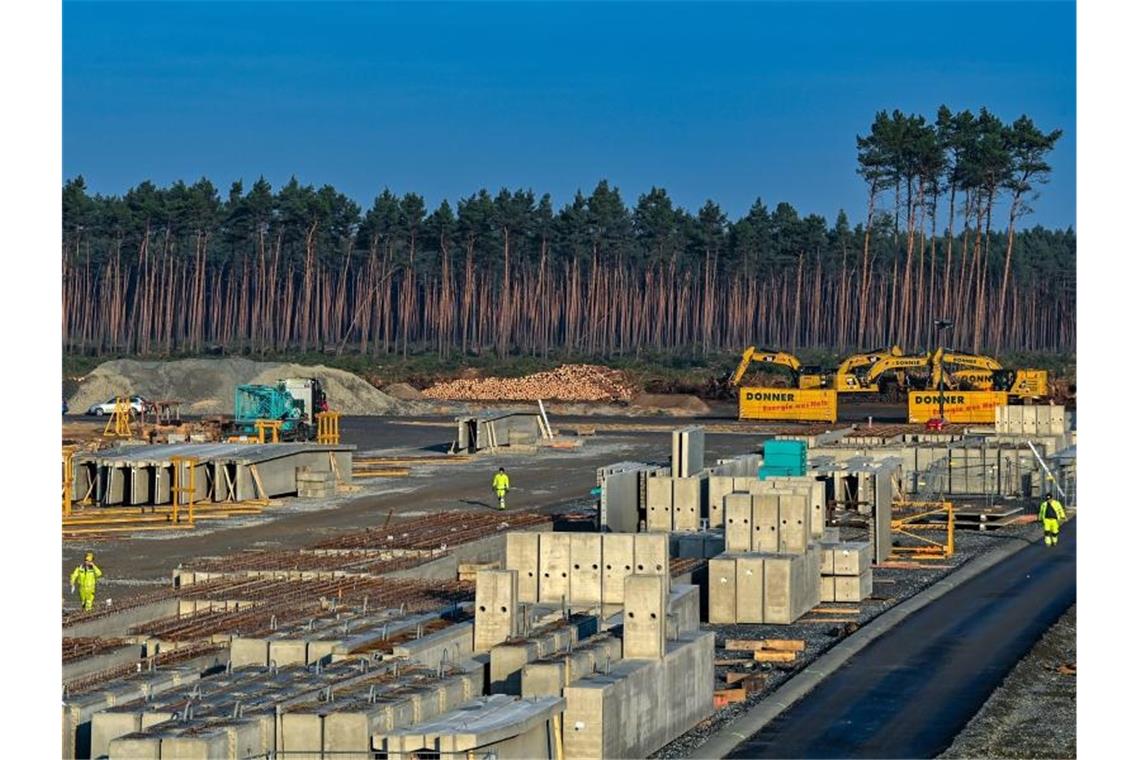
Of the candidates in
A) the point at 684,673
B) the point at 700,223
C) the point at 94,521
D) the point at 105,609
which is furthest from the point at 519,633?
the point at 700,223

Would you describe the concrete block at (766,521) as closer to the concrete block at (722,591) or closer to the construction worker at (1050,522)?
the concrete block at (722,591)

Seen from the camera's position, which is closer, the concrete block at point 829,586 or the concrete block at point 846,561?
the concrete block at point 846,561

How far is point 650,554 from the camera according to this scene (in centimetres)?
2845

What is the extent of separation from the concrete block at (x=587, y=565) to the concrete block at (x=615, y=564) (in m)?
0.09

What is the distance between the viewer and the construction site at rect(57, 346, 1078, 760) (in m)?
20.0

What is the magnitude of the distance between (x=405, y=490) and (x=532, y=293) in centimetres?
12916

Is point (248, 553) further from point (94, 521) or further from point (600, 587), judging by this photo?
point (600, 587)

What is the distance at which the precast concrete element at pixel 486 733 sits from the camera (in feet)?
57.8

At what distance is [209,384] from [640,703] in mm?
77698

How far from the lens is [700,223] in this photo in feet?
569

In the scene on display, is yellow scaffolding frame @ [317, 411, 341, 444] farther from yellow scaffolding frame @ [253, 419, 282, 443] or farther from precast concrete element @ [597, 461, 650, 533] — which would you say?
precast concrete element @ [597, 461, 650, 533]

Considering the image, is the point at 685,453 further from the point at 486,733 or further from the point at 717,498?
the point at 486,733

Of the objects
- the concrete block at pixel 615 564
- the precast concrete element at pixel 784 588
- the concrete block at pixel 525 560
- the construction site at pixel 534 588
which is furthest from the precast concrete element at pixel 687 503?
the concrete block at pixel 615 564

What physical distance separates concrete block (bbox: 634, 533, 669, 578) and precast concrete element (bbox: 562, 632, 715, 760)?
10.3 ft
